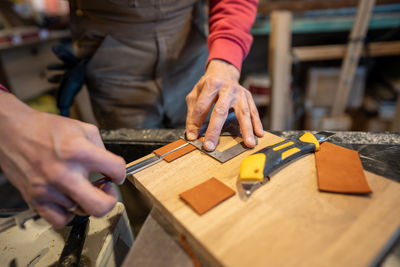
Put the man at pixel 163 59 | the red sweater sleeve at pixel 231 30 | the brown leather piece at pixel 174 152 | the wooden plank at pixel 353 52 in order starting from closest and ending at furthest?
the brown leather piece at pixel 174 152, the man at pixel 163 59, the red sweater sleeve at pixel 231 30, the wooden plank at pixel 353 52

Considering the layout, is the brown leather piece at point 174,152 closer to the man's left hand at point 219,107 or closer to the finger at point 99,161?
the man's left hand at point 219,107

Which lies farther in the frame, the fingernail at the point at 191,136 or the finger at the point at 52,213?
the fingernail at the point at 191,136

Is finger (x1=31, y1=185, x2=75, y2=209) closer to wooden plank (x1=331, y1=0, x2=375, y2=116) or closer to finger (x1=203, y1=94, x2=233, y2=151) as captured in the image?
finger (x1=203, y1=94, x2=233, y2=151)

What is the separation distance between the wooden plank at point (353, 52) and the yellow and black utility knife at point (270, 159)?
1343mm

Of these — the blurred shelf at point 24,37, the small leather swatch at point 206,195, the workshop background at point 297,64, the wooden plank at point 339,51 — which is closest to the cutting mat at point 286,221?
the small leather swatch at point 206,195

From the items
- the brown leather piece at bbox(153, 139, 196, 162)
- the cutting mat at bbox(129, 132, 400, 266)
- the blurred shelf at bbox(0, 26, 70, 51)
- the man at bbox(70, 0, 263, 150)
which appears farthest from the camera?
the blurred shelf at bbox(0, 26, 70, 51)

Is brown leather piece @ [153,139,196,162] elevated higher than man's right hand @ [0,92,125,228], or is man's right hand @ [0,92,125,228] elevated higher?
man's right hand @ [0,92,125,228]

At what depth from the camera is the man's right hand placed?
0.37 metres

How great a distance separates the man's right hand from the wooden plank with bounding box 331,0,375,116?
5.85 feet

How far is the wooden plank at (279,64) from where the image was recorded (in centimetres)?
153

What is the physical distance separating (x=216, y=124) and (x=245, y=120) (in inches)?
3.2

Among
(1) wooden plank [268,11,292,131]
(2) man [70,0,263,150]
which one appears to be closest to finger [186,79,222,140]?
(2) man [70,0,263,150]

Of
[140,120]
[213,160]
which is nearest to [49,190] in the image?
[213,160]

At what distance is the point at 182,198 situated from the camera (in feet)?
1.48
